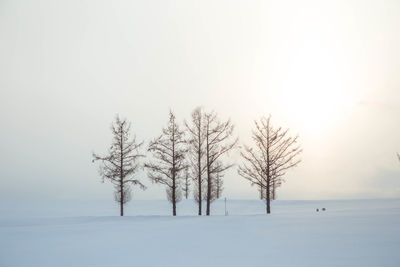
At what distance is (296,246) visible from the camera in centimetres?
1078

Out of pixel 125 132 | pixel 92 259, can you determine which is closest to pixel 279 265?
pixel 92 259

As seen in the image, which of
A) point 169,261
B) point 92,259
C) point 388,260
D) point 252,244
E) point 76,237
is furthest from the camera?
point 76,237

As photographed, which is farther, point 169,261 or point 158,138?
point 158,138

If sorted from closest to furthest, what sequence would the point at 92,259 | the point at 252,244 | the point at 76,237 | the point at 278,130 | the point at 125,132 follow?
the point at 92,259, the point at 252,244, the point at 76,237, the point at 278,130, the point at 125,132

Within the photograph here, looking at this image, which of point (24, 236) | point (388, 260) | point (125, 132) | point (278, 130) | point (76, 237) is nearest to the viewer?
point (388, 260)

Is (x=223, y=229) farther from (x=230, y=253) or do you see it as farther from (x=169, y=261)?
(x=169, y=261)

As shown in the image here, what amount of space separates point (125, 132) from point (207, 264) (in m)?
23.6

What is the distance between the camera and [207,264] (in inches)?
360

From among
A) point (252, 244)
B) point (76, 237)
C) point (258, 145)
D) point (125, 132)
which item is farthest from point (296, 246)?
point (125, 132)

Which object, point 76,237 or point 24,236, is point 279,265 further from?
point 24,236

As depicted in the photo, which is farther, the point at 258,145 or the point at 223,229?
the point at 258,145

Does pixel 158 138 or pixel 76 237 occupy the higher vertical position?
pixel 158 138

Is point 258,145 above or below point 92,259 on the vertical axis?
above

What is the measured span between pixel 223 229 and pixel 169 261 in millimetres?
6058
